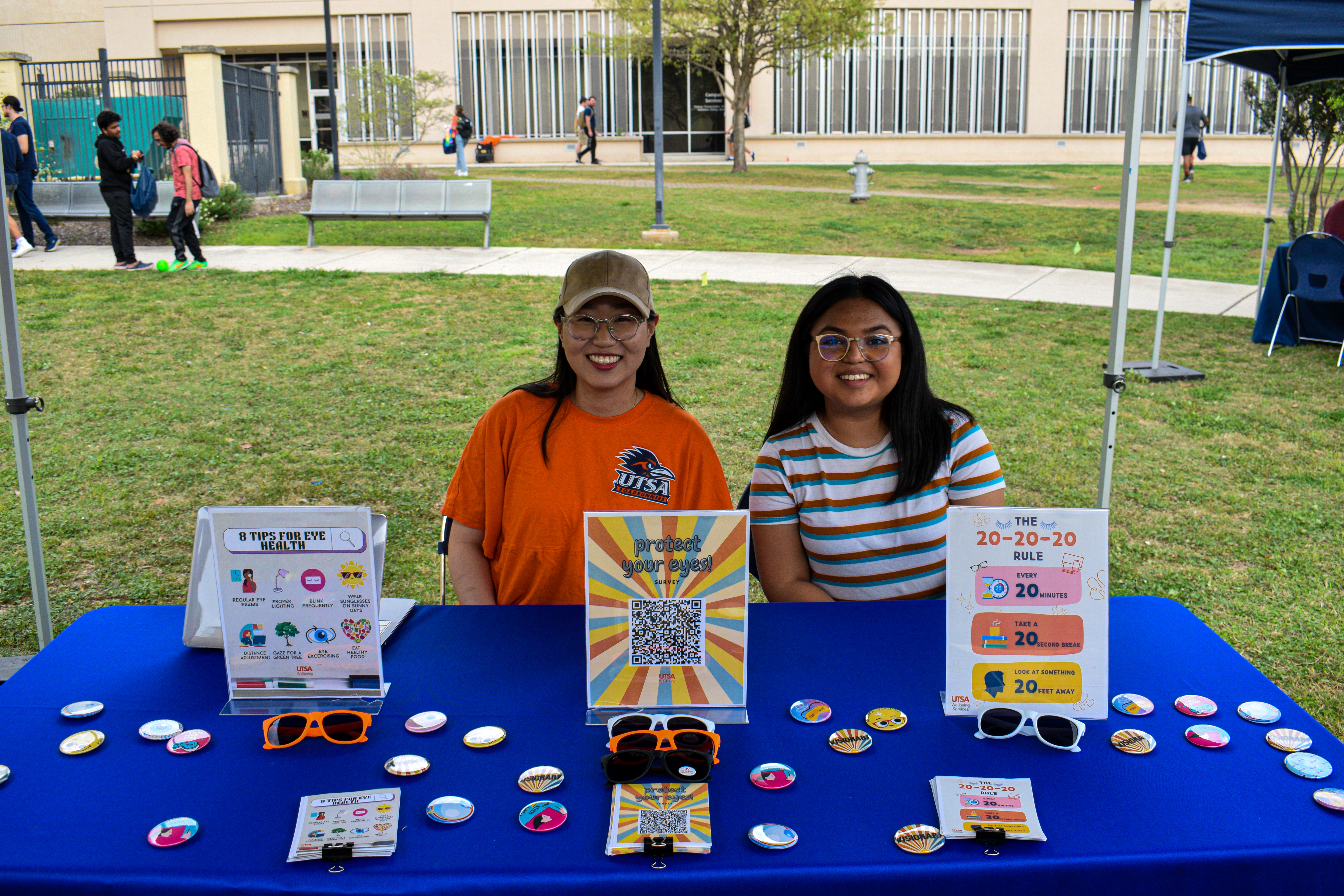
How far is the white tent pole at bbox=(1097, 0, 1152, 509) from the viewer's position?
3021 mm

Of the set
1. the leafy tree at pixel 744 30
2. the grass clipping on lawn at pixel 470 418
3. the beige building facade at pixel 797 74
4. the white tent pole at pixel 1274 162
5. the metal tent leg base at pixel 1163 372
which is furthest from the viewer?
the beige building facade at pixel 797 74

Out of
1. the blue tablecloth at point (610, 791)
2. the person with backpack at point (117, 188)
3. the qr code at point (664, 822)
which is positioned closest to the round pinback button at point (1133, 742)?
the blue tablecloth at point (610, 791)

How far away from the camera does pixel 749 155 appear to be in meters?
27.3

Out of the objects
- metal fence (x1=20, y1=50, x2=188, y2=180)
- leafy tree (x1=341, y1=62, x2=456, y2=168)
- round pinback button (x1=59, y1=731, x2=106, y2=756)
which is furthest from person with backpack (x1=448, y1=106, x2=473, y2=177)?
round pinback button (x1=59, y1=731, x2=106, y2=756)

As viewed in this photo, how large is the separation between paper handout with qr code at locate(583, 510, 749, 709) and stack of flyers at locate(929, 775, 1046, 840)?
365 mm

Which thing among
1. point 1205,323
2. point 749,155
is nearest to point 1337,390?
point 1205,323

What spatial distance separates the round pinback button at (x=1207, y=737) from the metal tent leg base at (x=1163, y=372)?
5.91 meters

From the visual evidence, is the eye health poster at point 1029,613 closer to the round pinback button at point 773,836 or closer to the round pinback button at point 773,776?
the round pinback button at point 773,776

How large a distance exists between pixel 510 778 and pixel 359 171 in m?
18.4

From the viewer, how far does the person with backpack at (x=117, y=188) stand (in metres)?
10.1

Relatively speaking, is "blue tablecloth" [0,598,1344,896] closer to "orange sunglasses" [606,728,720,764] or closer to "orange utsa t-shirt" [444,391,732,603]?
"orange sunglasses" [606,728,720,764]

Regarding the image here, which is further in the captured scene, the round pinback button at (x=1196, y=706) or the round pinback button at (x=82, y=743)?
the round pinback button at (x=1196, y=706)

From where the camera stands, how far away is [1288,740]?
1.52 m

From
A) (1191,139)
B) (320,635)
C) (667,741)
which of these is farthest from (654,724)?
(1191,139)
